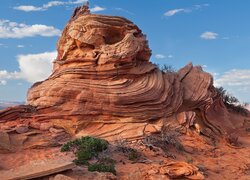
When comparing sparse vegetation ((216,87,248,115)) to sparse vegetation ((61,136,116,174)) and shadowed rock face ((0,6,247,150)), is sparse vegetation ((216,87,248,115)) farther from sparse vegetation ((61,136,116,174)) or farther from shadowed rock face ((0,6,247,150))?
sparse vegetation ((61,136,116,174))

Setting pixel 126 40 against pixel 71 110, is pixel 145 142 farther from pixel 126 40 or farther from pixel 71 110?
pixel 126 40

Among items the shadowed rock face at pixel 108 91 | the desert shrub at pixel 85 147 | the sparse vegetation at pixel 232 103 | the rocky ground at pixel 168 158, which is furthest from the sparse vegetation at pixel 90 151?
the sparse vegetation at pixel 232 103

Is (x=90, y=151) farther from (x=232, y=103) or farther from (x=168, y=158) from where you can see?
(x=232, y=103)

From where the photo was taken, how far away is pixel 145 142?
13.0 metres

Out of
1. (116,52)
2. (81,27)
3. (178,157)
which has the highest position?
(81,27)

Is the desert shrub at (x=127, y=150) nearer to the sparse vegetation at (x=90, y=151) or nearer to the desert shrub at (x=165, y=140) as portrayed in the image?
the sparse vegetation at (x=90, y=151)

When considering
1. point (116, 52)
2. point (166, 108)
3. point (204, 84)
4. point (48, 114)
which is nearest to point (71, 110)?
point (48, 114)

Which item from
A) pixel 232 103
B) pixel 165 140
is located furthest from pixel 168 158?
pixel 232 103

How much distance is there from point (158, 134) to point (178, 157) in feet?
4.57

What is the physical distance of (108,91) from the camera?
567 inches

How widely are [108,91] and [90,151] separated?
3.71m

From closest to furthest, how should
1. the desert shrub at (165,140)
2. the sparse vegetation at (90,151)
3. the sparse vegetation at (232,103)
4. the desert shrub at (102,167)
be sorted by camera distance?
1. the desert shrub at (102,167)
2. the sparse vegetation at (90,151)
3. the desert shrub at (165,140)
4. the sparse vegetation at (232,103)

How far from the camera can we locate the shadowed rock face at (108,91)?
46.1ft

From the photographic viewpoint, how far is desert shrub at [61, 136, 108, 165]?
10.8 metres
